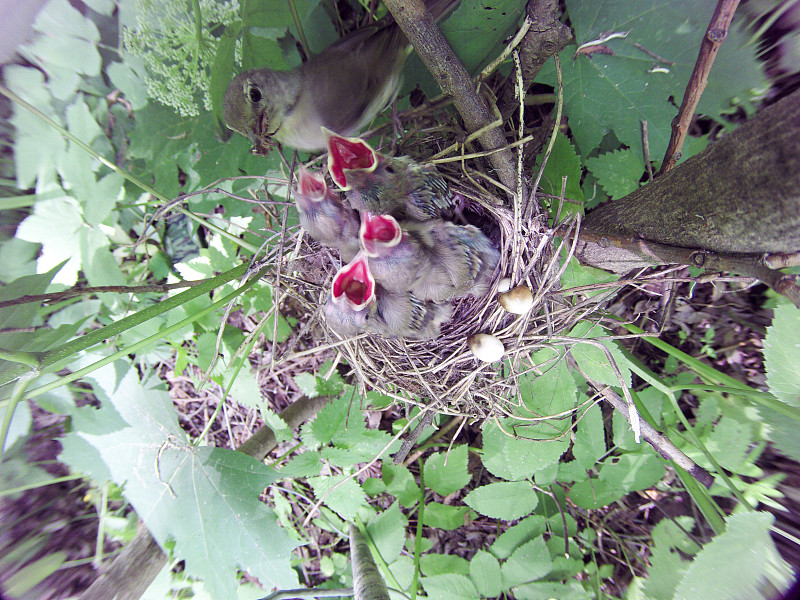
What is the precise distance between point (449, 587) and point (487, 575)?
0.16 meters

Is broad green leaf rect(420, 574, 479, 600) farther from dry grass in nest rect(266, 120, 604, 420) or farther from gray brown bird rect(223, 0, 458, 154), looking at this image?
gray brown bird rect(223, 0, 458, 154)

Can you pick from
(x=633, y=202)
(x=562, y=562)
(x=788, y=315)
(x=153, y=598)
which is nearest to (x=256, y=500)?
(x=153, y=598)

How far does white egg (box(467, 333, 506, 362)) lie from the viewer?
1.12m

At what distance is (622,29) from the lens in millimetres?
1019

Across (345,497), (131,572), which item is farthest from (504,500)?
(131,572)

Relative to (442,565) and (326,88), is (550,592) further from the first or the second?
(326,88)

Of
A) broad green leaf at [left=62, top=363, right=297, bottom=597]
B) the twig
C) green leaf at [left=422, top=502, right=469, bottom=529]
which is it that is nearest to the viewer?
the twig

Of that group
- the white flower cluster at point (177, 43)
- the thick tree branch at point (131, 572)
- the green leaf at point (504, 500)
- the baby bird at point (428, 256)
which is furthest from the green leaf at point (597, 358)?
the thick tree branch at point (131, 572)

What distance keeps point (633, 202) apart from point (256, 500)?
5.13ft

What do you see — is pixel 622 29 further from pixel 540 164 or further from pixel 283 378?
pixel 283 378

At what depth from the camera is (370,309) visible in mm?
1134

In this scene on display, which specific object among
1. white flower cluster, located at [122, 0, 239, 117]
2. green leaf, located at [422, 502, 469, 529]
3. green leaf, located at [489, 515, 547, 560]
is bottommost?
green leaf, located at [489, 515, 547, 560]

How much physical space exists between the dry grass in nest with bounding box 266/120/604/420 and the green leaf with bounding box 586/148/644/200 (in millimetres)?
249

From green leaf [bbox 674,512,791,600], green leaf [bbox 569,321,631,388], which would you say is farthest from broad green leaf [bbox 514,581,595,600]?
green leaf [bbox 569,321,631,388]
